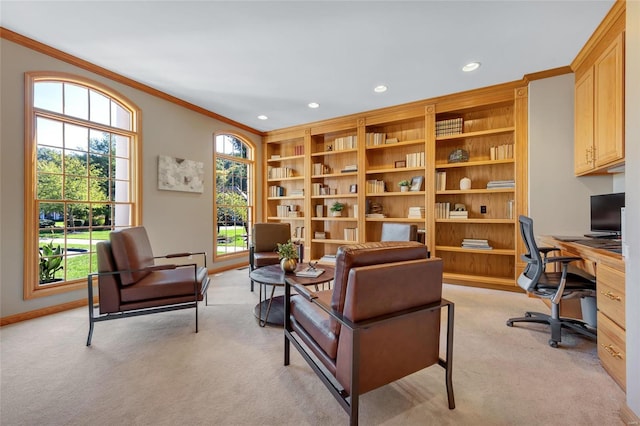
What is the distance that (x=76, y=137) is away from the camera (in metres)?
3.14

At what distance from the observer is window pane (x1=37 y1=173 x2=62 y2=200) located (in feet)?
9.34

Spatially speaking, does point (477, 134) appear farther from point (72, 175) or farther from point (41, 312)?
point (41, 312)

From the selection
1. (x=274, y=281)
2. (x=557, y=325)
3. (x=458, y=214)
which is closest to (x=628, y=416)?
(x=557, y=325)

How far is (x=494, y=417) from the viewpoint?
144 cm

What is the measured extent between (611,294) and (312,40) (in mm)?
3120

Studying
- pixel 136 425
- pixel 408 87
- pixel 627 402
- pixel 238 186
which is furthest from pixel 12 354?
pixel 408 87

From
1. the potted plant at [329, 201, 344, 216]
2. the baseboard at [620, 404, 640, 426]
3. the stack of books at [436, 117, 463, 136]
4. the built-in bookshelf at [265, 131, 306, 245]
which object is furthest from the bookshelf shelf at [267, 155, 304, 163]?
the baseboard at [620, 404, 640, 426]

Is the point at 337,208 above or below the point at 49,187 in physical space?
below

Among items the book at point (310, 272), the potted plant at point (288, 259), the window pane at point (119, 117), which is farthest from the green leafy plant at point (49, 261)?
the book at point (310, 272)

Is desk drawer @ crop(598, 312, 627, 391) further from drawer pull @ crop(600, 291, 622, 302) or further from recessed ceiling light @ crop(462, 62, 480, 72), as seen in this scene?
recessed ceiling light @ crop(462, 62, 480, 72)

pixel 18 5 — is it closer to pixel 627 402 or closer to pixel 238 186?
pixel 238 186

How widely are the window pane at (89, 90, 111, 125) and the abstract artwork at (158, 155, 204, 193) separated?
29.4 inches

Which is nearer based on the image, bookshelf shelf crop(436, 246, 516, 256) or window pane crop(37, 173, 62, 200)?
window pane crop(37, 173, 62, 200)

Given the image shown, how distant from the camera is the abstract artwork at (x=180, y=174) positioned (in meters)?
3.89
